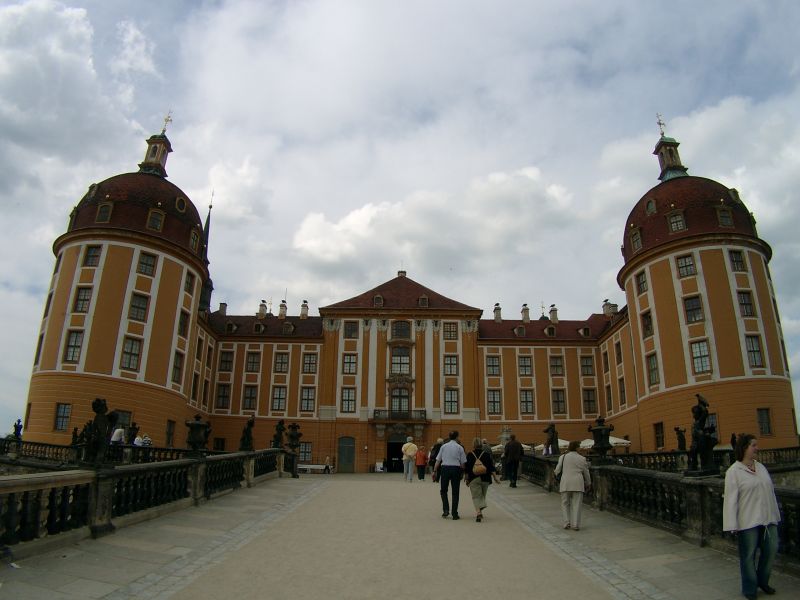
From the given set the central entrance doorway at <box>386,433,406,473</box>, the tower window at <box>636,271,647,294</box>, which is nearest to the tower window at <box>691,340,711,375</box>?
the tower window at <box>636,271,647,294</box>

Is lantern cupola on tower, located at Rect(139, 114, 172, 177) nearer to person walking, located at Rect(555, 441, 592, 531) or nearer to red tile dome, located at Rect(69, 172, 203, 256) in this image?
red tile dome, located at Rect(69, 172, 203, 256)

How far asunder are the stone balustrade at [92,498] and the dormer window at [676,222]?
30857 mm

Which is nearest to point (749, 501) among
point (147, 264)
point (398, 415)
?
point (147, 264)

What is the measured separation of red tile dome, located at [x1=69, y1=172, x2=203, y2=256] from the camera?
115ft

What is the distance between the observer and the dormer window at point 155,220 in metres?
35.9

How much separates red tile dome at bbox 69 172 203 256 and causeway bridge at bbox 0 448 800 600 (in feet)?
86.1

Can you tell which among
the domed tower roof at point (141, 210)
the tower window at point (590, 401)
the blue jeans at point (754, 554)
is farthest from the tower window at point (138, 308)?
the blue jeans at point (754, 554)

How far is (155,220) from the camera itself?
36156mm

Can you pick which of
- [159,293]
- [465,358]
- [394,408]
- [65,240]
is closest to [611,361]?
[465,358]

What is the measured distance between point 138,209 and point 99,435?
29.6 meters

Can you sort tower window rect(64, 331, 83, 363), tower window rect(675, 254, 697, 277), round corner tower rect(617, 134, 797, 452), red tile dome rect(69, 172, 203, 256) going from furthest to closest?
red tile dome rect(69, 172, 203, 256), tower window rect(675, 254, 697, 277), tower window rect(64, 331, 83, 363), round corner tower rect(617, 134, 797, 452)

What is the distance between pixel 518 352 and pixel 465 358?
4.80m

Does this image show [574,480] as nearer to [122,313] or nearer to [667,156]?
[122,313]

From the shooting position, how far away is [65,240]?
35.2 m
